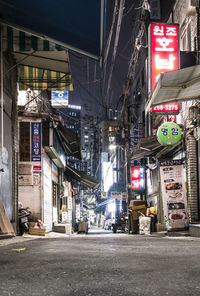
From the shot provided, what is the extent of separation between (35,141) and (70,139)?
5416mm

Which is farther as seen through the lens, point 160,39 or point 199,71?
point 160,39

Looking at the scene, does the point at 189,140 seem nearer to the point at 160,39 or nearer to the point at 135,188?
the point at 160,39

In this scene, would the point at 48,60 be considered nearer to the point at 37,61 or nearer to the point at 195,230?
the point at 37,61

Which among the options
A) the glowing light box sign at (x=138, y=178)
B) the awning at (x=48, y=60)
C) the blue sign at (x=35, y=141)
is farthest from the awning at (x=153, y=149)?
the awning at (x=48, y=60)

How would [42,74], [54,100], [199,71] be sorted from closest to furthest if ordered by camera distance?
[199,71] < [42,74] < [54,100]

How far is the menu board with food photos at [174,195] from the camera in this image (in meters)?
14.4

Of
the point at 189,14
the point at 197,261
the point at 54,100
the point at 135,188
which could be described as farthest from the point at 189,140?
the point at 135,188

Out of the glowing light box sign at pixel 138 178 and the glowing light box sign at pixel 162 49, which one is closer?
the glowing light box sign at pixel 162 49

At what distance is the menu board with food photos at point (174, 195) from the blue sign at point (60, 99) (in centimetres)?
775

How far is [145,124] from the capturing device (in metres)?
28.3

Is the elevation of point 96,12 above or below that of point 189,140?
above

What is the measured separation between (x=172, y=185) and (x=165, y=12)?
Result: 12.6 meters

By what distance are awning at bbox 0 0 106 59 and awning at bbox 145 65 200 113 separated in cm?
179

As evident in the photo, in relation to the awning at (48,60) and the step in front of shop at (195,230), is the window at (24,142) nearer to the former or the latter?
the awning at (48,60)
